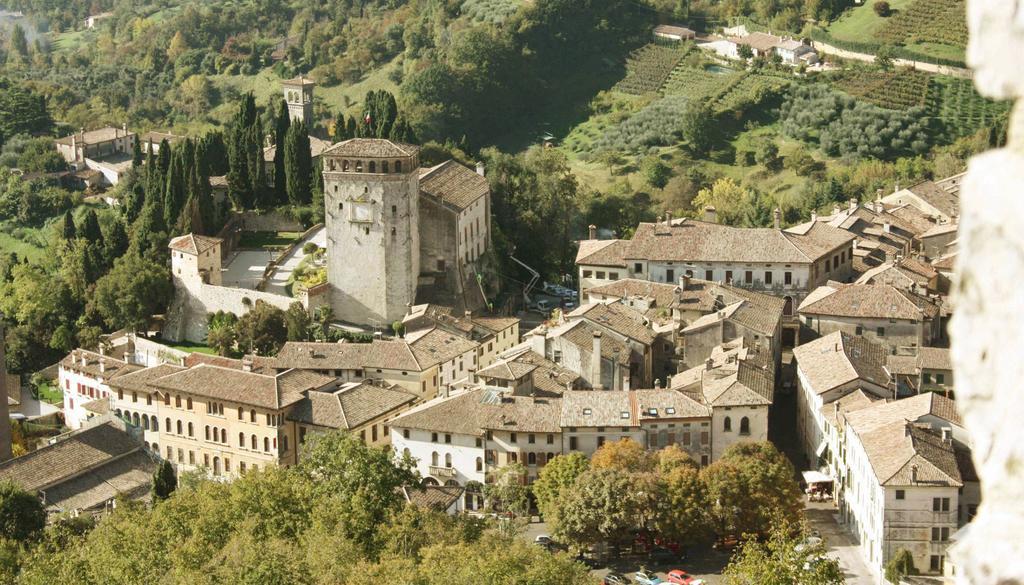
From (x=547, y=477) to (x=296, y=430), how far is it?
12924 millimetres

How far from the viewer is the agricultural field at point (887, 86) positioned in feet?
375

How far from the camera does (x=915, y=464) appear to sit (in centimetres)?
5584

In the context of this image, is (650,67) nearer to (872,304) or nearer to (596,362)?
(872,304)

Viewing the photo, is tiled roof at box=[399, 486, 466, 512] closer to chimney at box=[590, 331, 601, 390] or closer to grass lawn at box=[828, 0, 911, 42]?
chimney at box=[590, 331, 601, 390]

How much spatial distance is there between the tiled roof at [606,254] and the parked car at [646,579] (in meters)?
25.6

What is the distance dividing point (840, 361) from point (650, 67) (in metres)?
63.6

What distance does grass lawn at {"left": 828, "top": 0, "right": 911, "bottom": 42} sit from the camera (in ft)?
414

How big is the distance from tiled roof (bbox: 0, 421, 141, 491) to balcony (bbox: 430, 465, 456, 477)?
14.7 metres

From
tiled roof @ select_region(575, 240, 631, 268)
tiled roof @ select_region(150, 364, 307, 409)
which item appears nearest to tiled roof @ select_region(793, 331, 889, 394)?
tiled roof @ select_region(575, 240, 631, 268)

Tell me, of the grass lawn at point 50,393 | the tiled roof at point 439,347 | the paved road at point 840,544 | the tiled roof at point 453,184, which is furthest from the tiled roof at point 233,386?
the paved road at point 840,544

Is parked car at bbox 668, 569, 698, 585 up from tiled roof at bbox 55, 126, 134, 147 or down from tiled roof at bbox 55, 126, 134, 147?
down

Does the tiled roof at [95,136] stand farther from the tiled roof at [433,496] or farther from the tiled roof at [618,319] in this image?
the tiled roof at [433,496]

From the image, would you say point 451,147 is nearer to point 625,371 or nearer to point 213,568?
point 625,371

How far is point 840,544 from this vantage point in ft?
192
